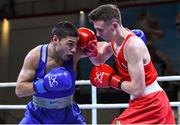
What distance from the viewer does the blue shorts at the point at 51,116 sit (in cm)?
233

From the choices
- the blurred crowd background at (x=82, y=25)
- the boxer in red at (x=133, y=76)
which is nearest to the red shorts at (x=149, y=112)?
the boxer in red at (x=133, y=76)

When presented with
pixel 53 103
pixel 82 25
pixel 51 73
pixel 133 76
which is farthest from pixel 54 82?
pixel 82 25

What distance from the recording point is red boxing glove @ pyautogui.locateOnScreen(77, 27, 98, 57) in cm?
244

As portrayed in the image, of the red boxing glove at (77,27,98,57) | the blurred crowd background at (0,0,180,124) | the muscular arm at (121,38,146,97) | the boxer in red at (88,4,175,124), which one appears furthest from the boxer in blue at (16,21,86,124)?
the blurred crowd background at (0,0,180,124)

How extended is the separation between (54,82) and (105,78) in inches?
11.1

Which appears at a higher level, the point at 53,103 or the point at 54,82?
the point at 54,82

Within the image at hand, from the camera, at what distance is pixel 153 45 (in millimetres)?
8086

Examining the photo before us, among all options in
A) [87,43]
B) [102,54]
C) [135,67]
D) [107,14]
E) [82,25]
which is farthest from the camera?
[82,25]

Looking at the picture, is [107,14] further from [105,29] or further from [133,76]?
[133,76]

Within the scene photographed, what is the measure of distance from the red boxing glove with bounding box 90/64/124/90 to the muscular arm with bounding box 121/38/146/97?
8 cm

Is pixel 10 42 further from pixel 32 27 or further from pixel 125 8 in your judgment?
pixel 125 8

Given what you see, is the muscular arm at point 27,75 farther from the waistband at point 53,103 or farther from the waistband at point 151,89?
the waistband at point 151,89

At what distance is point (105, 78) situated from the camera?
7.32ft

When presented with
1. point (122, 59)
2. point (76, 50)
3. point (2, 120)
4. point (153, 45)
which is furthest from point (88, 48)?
point (2, 120)
